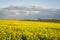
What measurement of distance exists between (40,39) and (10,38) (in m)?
2.19

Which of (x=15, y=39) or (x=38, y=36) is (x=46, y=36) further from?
(x=15, y=39)

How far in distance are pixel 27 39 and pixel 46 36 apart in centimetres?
138

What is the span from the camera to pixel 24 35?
12867 millimetres

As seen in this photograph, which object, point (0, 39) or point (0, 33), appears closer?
point (0, 39)

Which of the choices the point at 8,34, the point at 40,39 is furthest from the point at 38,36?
the point at 8,34

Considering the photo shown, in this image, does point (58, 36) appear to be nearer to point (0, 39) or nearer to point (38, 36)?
point (38, 36)

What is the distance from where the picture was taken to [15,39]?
1204cm

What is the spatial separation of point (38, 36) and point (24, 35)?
1038mm

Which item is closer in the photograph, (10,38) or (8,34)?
(10,38)

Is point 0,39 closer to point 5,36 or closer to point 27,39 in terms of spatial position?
point 5,36

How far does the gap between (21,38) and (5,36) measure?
1.13m

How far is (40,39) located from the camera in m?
12.7

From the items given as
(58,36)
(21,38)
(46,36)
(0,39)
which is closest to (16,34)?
(21,38)

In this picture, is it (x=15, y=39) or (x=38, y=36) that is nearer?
(x=15, y=39)
